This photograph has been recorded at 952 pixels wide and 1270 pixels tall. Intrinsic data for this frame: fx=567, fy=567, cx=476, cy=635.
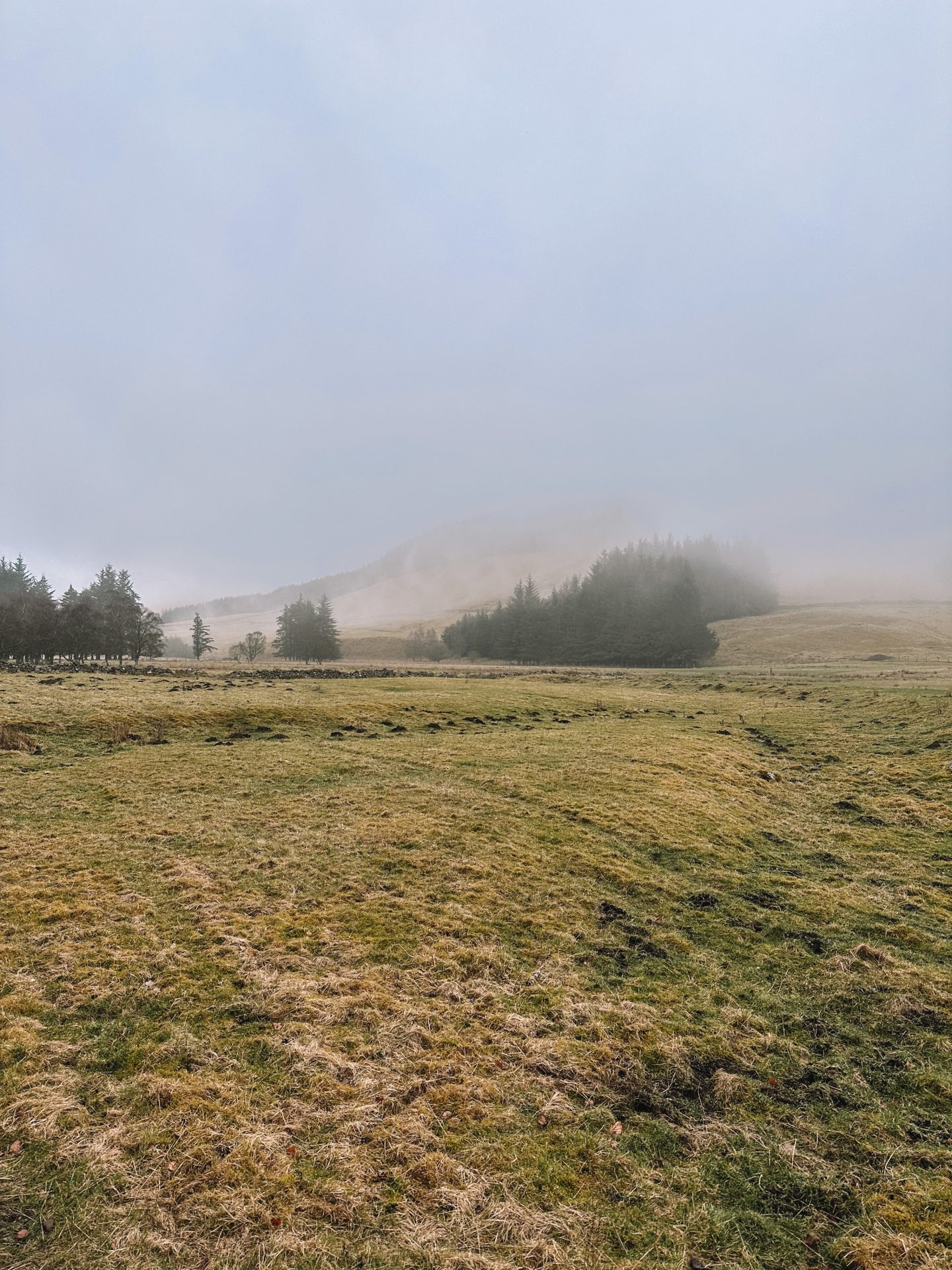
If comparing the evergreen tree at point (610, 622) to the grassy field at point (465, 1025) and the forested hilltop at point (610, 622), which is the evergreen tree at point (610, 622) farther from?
the grassy field at point (465, 1025)

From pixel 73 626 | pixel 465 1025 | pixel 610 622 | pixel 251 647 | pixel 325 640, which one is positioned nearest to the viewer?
pixel 465 1025

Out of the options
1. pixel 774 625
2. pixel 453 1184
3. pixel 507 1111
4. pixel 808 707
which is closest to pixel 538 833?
pixel 507 1111

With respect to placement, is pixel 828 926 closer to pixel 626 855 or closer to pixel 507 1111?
pixel 626 855

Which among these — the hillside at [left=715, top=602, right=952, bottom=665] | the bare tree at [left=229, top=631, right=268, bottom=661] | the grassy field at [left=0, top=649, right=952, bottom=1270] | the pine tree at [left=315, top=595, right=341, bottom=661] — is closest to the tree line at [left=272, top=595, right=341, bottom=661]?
the pine tree at [left=315, top=595, right=341, bottom=661]

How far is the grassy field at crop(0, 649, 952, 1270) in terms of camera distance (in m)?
5.45

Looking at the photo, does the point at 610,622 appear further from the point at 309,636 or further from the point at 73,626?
the point at 73,626

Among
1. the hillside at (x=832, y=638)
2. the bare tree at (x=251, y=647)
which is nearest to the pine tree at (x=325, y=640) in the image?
the bare tree at (x=251, y=647)

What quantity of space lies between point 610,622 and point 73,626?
109 metres

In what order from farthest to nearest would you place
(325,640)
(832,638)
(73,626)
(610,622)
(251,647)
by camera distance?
(251,647)
(325,640)
(610,622)
(832,638)
(73,626)

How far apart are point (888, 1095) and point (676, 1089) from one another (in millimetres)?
2681

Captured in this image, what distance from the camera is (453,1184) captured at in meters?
5.83

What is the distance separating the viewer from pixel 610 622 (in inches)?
5448

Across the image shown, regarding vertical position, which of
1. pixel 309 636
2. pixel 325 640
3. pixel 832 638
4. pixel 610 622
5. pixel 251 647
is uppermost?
pixel 309 636

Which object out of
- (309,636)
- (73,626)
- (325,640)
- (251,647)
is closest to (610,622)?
(325,640)
